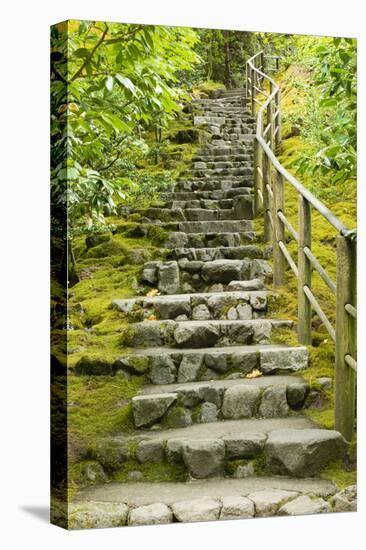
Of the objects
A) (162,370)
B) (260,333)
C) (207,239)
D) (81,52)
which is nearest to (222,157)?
(207,239)

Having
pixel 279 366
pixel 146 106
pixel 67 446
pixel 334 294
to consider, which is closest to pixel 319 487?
pixel 279 366

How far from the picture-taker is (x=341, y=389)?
5.15 meters

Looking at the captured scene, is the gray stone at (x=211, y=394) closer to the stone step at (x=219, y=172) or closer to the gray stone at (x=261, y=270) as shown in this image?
the gray stone at (x=261, y=270)

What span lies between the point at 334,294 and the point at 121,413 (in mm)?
1410

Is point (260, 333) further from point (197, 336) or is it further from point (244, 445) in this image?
point (244, 445)

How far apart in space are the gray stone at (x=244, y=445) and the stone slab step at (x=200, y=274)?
75 centimetres

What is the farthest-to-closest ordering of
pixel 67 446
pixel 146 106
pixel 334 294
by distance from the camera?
pixel 334 294, pixel 146 106, pixel 67 446

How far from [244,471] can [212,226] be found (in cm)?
134

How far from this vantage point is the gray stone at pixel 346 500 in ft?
16.5

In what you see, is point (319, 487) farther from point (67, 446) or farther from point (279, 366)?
point (67, 446)

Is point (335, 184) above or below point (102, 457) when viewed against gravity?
above

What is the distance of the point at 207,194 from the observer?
5250 mm

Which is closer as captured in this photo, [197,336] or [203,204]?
[197,336]

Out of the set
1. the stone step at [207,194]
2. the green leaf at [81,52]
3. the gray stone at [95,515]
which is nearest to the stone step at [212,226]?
the stone step at [207,194]
